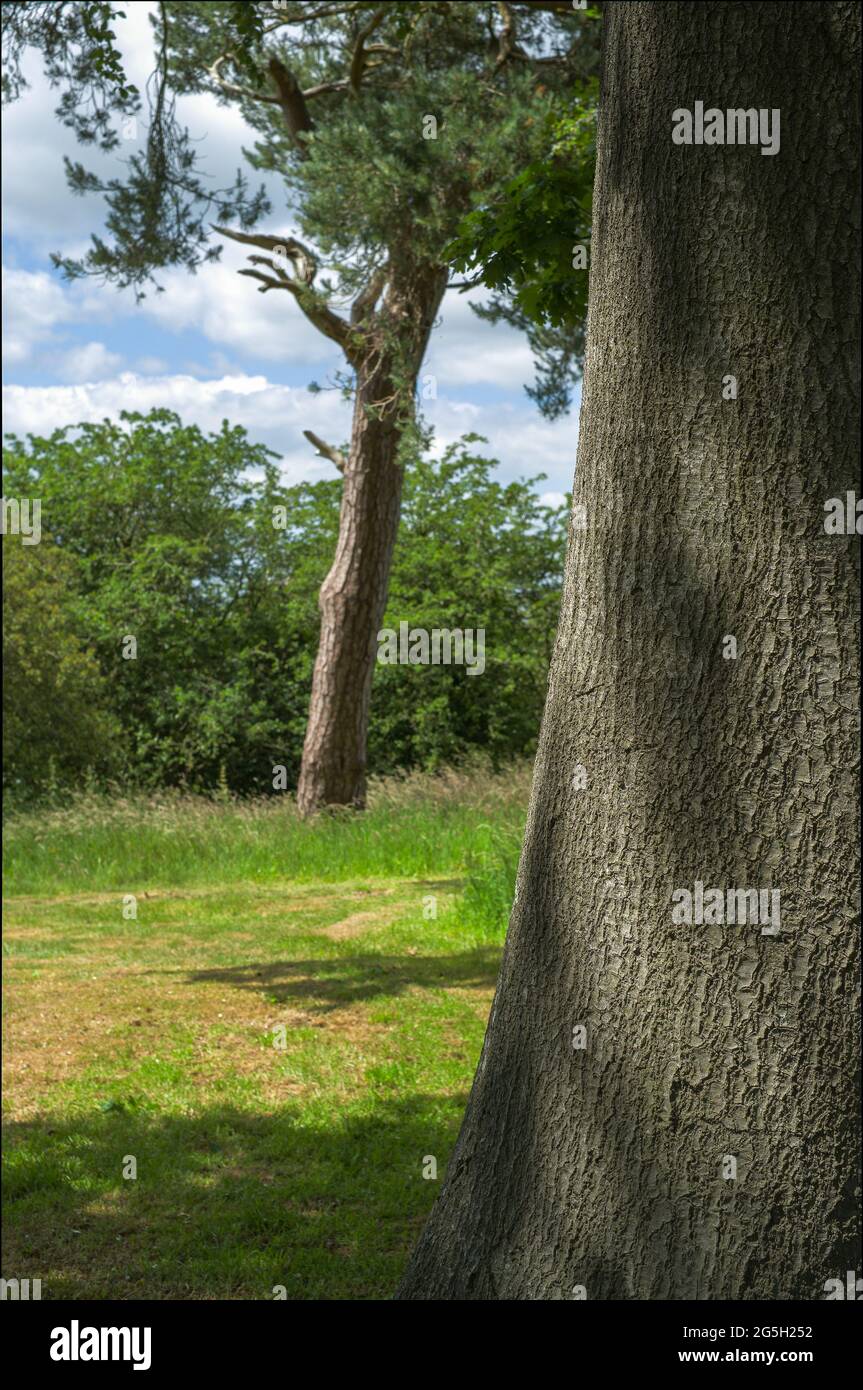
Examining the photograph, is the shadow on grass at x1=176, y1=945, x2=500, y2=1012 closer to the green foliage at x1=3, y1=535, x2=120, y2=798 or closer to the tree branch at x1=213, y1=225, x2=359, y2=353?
the tree branch at x1=213, y1=225, x2=359, y2=353

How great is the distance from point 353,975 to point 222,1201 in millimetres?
3358

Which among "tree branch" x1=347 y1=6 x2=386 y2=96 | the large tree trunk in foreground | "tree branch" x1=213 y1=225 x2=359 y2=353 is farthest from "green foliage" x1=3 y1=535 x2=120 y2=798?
the large tree trunk in foreground

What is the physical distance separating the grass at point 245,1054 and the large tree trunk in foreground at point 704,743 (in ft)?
5.21

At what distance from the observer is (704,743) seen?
8.73 ft

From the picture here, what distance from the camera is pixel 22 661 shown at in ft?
55.3

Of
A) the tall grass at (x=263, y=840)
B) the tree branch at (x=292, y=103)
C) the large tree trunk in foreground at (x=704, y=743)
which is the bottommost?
the tall grass at (x=263, y=840)

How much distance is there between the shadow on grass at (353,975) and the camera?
763cm

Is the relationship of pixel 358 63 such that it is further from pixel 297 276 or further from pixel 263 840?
pixel 263 840

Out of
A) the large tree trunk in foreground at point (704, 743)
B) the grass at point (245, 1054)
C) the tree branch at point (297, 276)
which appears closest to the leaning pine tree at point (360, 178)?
the tree branch at point (297, 276)

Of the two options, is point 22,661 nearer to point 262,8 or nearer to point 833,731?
point 262,8

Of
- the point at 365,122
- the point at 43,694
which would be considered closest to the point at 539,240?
the point at 365,122

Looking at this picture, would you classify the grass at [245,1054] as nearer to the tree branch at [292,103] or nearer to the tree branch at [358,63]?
the tree branch at [292,103]

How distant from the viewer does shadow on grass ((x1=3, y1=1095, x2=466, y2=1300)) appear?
4113 millimetres
